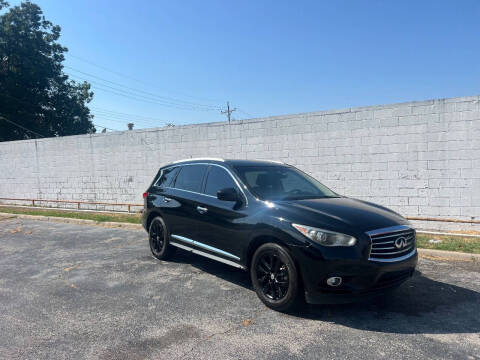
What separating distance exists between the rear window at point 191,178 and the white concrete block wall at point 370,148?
4.44 metres

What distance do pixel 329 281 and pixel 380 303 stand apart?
101 cm

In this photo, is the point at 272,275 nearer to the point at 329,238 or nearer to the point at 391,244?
the point at 329,238

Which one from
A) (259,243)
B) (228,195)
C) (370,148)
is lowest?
(259,243)

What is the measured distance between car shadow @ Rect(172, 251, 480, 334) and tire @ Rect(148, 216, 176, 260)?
180 cm

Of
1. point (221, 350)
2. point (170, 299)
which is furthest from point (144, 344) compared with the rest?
point (170, 299)

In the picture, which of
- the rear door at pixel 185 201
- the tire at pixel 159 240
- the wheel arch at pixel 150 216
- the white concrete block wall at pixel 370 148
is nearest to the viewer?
the rear door at pixel 185 201

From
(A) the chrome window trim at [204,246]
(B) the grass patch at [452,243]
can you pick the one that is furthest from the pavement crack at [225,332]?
(B) the grass patch at [452,243]

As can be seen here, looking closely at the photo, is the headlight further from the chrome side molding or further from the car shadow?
the chrome side molding

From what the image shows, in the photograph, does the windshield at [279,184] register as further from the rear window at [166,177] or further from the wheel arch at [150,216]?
the wheel arch at [150,216]

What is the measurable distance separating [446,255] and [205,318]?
174 inches

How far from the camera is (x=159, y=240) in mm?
6031

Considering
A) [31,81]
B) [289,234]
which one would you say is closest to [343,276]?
[289,234]

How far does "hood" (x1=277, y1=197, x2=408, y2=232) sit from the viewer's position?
357cm

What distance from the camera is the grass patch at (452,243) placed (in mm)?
5977
